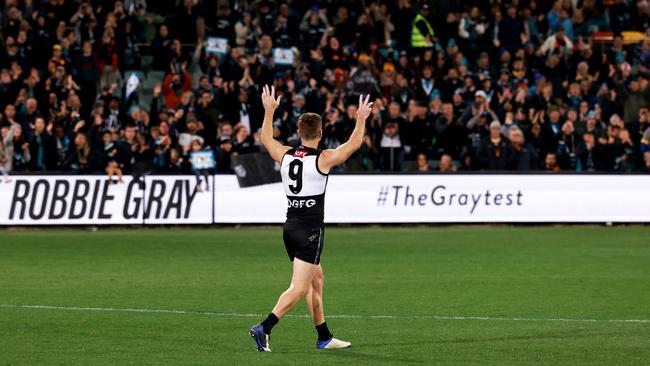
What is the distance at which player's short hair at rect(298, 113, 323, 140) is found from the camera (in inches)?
456

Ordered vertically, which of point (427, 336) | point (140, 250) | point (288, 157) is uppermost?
point (288, 157)

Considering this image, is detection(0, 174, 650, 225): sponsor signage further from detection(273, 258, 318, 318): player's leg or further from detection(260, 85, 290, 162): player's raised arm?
detection(273, 258, 318, 318): player's leg

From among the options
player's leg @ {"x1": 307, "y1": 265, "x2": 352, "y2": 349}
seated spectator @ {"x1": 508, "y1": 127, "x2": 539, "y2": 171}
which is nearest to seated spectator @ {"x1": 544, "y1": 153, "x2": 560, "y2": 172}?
seated spectator @ {"x1": 508, "y1": 127, "x2": 539, "y2": 171}

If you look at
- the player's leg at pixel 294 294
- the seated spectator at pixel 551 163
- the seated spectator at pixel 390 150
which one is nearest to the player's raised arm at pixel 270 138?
the player's leg at pixel 294 294

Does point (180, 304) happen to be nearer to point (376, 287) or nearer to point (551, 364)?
point (376, 287)

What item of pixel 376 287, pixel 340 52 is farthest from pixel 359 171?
pixel 376 287

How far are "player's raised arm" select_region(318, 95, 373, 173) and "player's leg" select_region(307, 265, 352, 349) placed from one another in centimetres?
102

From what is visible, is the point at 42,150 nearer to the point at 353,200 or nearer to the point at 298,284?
the point at 353,200

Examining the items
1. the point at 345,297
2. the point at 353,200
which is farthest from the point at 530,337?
the point at 353,200

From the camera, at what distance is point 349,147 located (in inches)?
451

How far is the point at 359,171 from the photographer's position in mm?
28281

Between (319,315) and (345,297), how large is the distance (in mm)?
4469

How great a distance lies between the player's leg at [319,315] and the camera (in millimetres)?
11984

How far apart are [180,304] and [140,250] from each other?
775cm
